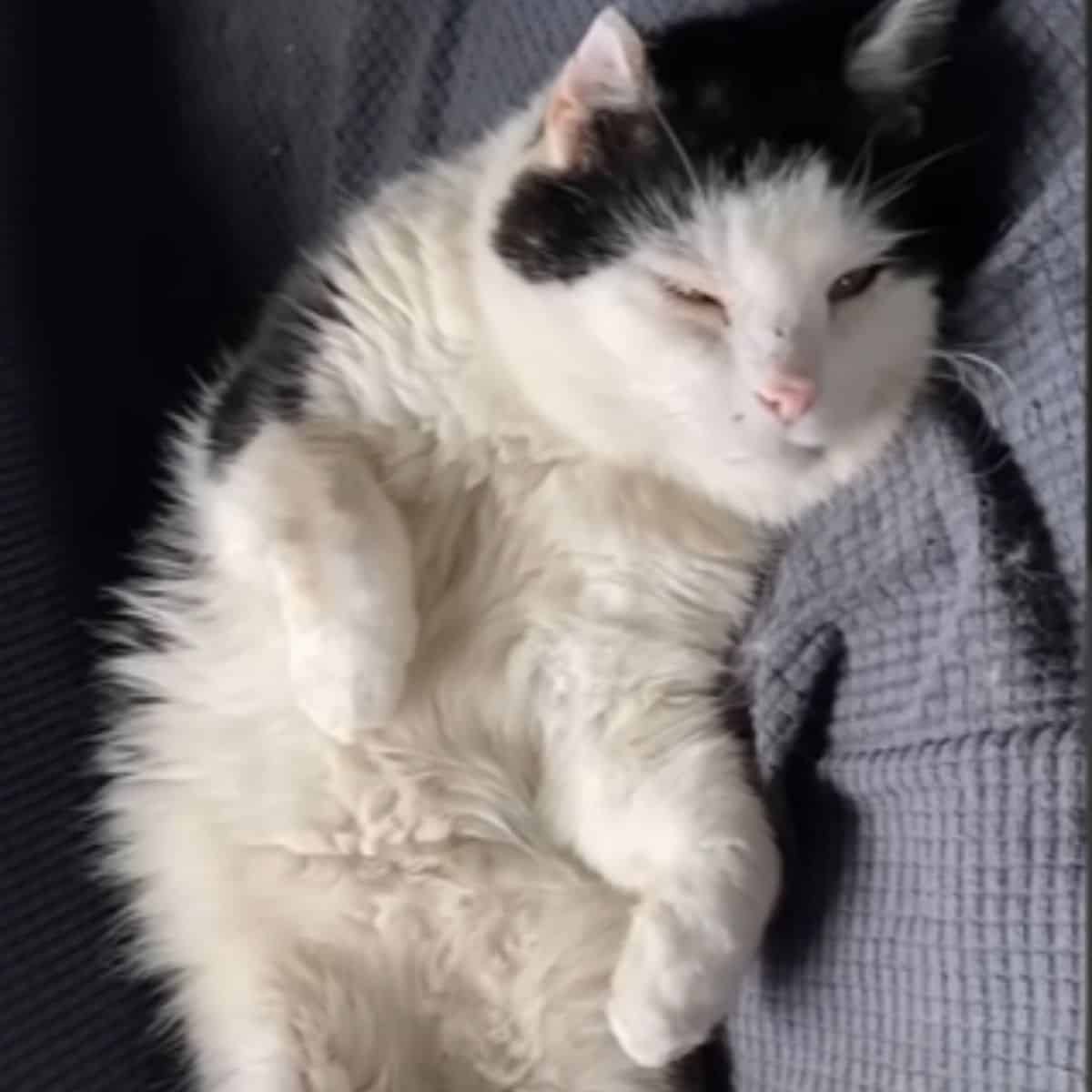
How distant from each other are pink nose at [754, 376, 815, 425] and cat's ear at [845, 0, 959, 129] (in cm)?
21

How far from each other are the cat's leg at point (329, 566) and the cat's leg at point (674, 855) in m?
0.16

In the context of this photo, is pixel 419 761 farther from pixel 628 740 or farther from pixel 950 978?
pixel 950 978

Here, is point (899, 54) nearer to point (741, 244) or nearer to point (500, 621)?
point (741, 244)

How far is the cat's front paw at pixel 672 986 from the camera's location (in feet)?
3.77

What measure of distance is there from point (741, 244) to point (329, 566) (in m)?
0.35

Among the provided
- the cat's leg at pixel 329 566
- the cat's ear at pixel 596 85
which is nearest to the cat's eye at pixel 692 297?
the cat's ear at pixel 596 85

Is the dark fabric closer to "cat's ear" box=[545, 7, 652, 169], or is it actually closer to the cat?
the cat

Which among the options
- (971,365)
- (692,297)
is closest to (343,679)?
(692,297)

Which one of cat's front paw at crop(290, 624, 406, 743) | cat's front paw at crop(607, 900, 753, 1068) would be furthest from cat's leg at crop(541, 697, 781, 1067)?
cat's front paw at crop(290, 624, 406, 743)

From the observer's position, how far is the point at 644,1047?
1172 mm

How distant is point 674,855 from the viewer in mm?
1220

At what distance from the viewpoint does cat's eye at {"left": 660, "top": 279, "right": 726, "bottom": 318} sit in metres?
1.14

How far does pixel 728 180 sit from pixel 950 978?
51 centimetres

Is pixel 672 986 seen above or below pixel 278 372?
below
